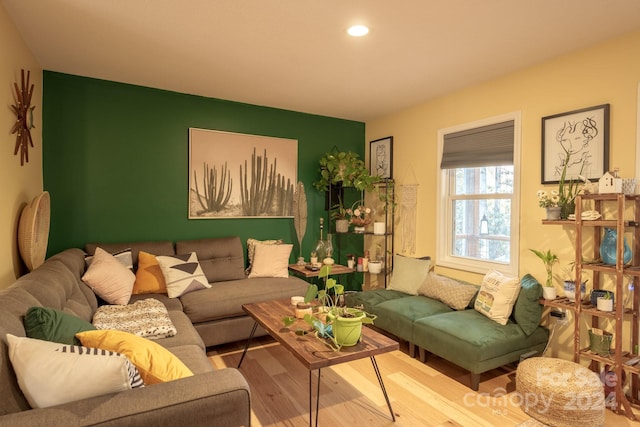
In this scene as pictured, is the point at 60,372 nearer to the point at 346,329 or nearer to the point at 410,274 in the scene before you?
the point at 346,329

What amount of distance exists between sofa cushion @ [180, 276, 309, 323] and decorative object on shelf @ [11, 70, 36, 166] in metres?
1.57

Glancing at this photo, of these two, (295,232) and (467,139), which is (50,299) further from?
(467,139)

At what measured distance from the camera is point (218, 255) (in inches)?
143

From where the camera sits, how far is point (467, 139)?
136 inches

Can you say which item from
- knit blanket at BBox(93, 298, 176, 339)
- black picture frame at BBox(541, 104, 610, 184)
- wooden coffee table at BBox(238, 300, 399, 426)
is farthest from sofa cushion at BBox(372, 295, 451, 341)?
knit blanket at BBox(93, 298, 176, 339)

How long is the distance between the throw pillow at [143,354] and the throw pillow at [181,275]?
160 centimetres

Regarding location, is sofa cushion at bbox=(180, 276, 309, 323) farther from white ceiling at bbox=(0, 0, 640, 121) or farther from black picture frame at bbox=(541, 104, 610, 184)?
black picture frame at bbox=(541, 104, 610, 184)

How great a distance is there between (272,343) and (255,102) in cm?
256

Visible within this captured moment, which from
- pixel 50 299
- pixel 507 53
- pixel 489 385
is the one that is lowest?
pixel 489 385

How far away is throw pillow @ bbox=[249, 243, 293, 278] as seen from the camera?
375cm

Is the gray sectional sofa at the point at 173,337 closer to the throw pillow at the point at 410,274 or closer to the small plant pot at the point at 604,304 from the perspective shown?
the throw pillow at the point at 410,274

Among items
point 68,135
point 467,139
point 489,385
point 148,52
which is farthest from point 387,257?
point 68,135

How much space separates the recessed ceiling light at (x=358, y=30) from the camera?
2.30m

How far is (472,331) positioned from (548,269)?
2.66ft
